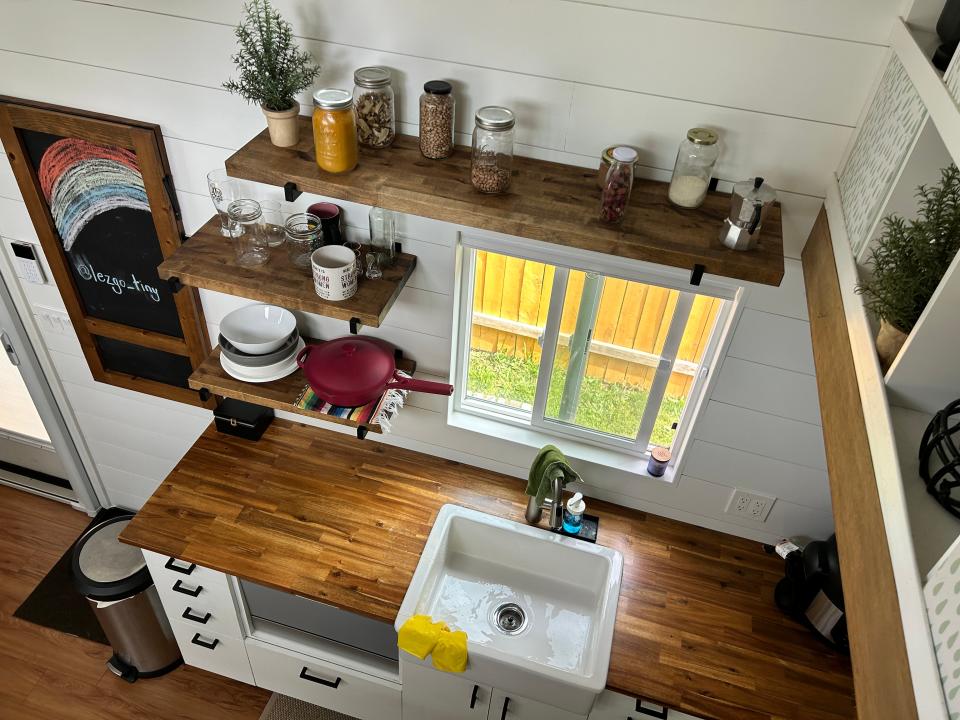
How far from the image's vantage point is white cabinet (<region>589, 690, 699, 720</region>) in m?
1.98

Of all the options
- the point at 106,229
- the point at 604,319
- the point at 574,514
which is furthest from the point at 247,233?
the point at 574,514

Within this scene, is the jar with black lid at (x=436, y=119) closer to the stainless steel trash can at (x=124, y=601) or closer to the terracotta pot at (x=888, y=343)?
the terracotta pot at (x=888, y=343)

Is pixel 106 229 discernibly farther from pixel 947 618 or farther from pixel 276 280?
pixel 947 618

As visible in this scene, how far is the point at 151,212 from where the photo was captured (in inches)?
89.3

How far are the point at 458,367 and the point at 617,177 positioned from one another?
964mm

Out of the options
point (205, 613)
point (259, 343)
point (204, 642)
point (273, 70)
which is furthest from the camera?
point (204, 642)

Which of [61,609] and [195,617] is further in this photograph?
[61,609]

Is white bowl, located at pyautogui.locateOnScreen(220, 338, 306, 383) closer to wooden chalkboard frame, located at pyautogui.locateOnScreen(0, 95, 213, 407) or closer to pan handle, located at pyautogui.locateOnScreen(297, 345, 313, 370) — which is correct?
pan handle, located at pyautogui.locateOnScreen(297, 345, 313, 370)

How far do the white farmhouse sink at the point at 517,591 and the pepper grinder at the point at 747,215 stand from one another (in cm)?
110

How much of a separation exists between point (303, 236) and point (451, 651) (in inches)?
47.4

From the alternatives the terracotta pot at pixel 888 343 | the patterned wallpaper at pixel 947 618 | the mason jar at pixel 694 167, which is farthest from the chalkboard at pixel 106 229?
the patterned wallpaper at pixel 947 618

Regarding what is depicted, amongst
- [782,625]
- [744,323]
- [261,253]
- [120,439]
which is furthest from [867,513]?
[120,439]

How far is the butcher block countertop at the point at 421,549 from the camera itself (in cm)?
198

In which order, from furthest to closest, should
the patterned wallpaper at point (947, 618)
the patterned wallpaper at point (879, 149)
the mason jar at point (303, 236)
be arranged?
the mason jar at point (303, 236)
the patterned wallpaper at point (879, 149)
the patterned wallpaper at point (947, 618)
